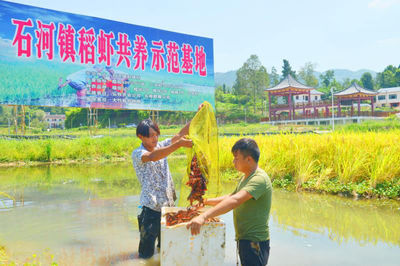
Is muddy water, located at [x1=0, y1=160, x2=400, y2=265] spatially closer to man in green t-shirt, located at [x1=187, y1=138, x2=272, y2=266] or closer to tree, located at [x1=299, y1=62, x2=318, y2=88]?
man in green t-shirt, located at [x1=187, y1=138, x2=272, y2=266]

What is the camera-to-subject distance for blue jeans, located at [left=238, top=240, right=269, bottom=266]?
2072 millimetres

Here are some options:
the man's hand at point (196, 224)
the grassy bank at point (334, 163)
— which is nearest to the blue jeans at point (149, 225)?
the man's hand at point (196, 224)

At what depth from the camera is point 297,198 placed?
6.08 meters

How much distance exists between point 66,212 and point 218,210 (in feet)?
14.2

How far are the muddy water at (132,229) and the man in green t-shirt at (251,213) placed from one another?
127 centimetres

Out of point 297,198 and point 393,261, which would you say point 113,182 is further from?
point 393,261

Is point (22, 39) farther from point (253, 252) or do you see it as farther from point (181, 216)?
point (253, 252)

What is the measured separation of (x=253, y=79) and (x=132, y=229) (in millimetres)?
49648

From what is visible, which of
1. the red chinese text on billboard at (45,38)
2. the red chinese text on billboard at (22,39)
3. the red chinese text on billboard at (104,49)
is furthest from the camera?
the red chinese text on billboard at (45,38)

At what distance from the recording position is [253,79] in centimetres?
5259

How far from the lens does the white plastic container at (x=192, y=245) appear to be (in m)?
2.15

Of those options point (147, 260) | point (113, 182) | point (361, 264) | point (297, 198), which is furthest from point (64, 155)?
point (361, 264)

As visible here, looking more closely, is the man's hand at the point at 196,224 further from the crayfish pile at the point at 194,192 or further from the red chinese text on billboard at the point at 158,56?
the red chinese text on billboard at the point at 158,56

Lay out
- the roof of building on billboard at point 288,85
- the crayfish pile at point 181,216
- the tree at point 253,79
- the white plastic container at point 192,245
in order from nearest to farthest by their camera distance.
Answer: the white plastic container at point 192,245 < the crayfish pile at point 181,216 < the roof of building on billboard at point 288,85 < the tree at point 253,79
